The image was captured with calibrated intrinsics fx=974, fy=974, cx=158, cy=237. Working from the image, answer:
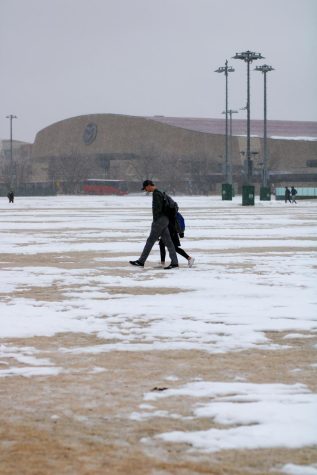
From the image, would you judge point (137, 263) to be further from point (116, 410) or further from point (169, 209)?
point (116, 410)

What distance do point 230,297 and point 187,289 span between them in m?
1.23

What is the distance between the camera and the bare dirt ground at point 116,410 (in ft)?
16.1

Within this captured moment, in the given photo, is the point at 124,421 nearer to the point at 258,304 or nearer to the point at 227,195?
the point at 258,304

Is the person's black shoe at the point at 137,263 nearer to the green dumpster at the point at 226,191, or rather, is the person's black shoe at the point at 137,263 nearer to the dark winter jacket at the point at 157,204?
the dark winter jacket at the point at 157,204

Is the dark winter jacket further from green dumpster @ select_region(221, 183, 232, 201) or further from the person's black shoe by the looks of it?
green dumpster @ select_region(221, 183, 232, 201)

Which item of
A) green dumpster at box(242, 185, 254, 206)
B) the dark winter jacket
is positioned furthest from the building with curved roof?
the dark winter jacket

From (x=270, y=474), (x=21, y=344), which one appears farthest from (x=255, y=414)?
(x=21, y=344)

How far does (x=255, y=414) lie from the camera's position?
595 centimetres

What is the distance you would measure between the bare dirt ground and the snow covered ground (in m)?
0.13

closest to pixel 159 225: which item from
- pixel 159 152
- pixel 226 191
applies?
pixel 226 191

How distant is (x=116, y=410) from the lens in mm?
6137

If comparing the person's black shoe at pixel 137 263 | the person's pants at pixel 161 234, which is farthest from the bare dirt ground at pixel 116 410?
the person's black shoe at pixel 137 263

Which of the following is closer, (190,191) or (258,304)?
(258,304)

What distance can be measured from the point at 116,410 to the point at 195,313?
496cm
